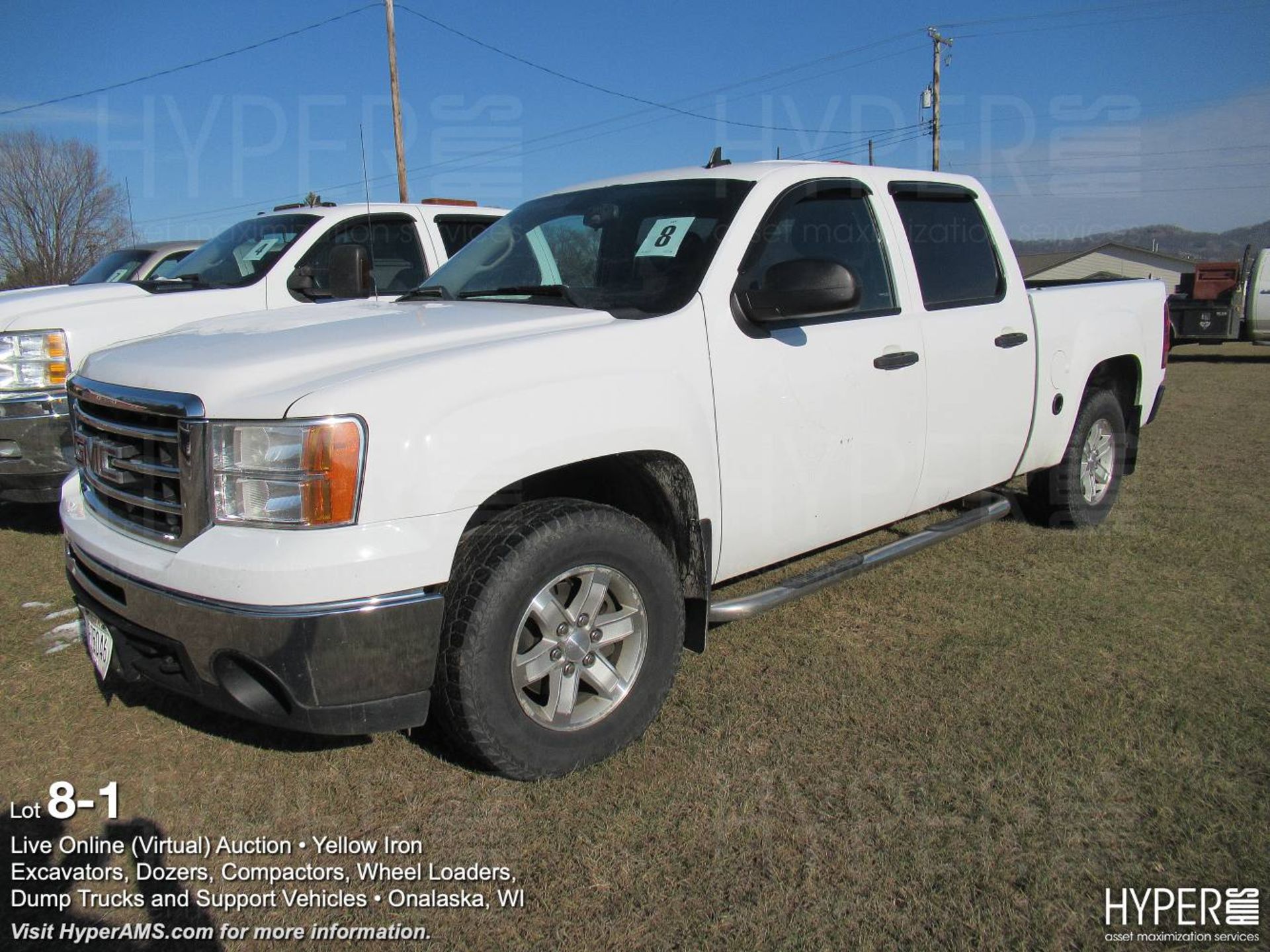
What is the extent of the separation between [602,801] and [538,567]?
2.41 ft

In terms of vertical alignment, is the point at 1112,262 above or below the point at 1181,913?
above

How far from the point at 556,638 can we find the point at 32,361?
4.07 metres

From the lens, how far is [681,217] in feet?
11.8

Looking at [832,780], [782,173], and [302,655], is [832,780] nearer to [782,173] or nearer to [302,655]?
[302,655]

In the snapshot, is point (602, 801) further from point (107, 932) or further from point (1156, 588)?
point (1156, 588)

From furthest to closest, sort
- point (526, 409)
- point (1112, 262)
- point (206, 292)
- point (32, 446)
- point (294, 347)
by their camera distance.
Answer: point (1112, 262) < point (206, 292) < point (32, 446) < point (294, 347) < point (526, 409)

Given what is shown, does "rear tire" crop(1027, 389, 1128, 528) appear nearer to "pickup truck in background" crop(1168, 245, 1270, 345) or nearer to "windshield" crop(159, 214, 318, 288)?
"windshield" crop(159, 214, 318, 288)

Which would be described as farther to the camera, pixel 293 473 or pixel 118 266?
pixel 118 266

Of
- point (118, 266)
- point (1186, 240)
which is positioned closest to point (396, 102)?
point (118, 266)

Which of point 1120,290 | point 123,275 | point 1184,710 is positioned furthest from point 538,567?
point 123,275

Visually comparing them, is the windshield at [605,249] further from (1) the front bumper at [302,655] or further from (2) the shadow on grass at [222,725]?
(2) the shadow on grass at [222,725]

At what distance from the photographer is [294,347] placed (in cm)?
282

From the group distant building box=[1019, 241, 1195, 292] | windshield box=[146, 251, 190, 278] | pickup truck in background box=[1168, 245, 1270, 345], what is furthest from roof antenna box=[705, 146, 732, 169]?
distant building box=[1019, 241, 1195, 292]

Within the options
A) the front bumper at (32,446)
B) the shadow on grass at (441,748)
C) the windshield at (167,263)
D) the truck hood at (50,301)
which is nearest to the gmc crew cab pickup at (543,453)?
the shadow on grass at (441,748)
